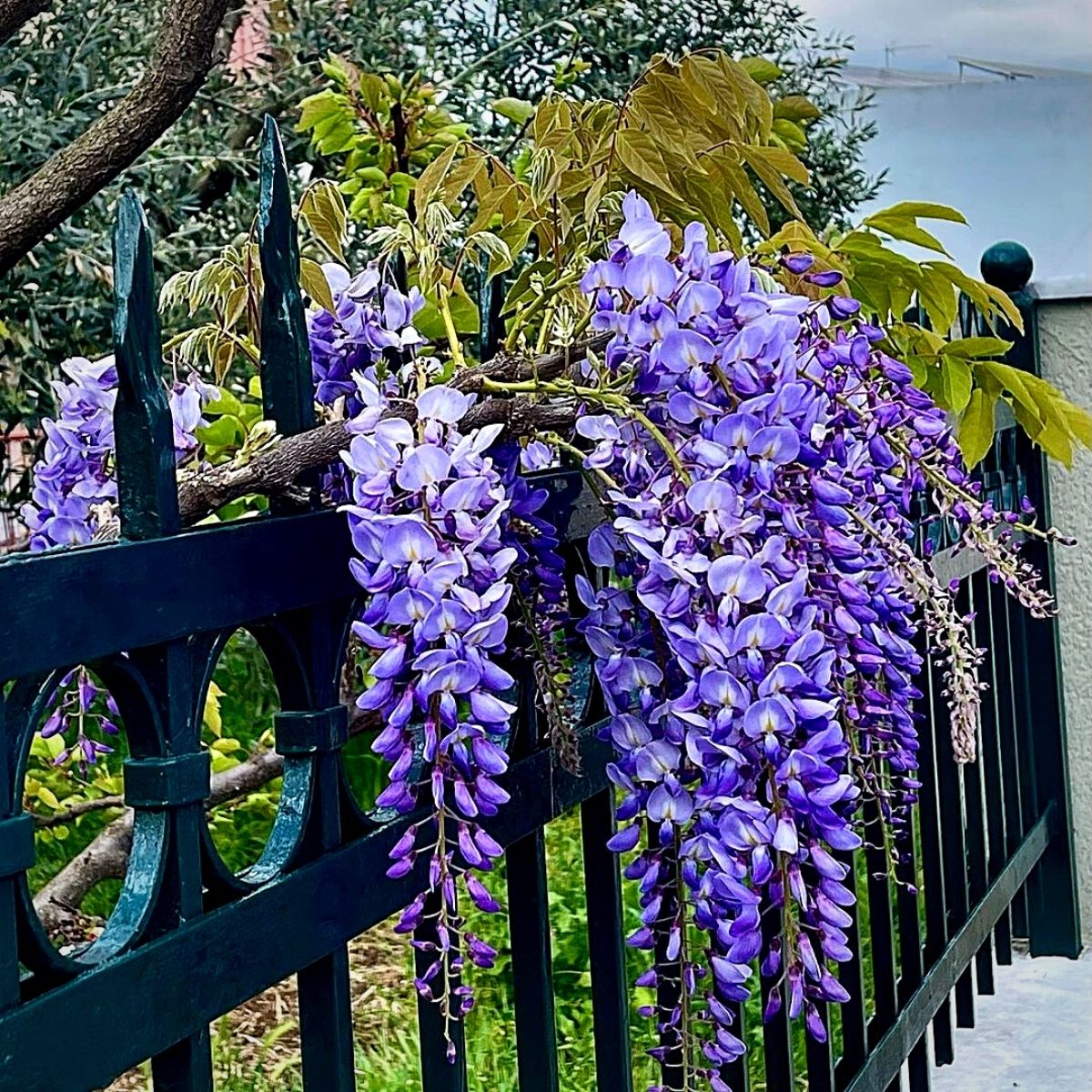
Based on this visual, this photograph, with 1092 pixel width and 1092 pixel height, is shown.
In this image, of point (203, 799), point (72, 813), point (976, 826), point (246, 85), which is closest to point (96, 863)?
point (72, 813)

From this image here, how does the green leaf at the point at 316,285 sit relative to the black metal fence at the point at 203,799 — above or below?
above

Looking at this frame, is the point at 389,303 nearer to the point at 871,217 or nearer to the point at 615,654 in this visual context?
the point at 615,654

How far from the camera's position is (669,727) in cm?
90

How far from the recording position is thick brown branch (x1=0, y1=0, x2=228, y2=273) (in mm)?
1479

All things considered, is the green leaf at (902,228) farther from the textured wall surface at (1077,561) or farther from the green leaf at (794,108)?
the textured wall surface at (1077,561)

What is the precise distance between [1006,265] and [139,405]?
2443 millimetres

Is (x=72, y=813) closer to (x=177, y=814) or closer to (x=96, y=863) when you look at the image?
(x=96, y=863)

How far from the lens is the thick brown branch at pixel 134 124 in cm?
148

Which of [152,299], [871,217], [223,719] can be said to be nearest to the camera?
[152,299]

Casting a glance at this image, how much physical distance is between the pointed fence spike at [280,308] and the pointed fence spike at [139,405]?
0.36ft

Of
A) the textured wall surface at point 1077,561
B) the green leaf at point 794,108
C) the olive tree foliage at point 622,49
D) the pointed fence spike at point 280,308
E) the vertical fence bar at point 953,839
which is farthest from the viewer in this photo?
the olive tree foliage at point 622,49

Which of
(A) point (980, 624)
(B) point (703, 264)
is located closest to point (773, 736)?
(B) point (703, 264)

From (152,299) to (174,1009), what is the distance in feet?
1.15

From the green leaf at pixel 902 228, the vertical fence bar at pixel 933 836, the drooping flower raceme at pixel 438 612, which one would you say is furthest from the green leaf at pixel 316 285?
the vertical fence bar at pixel 933 836
